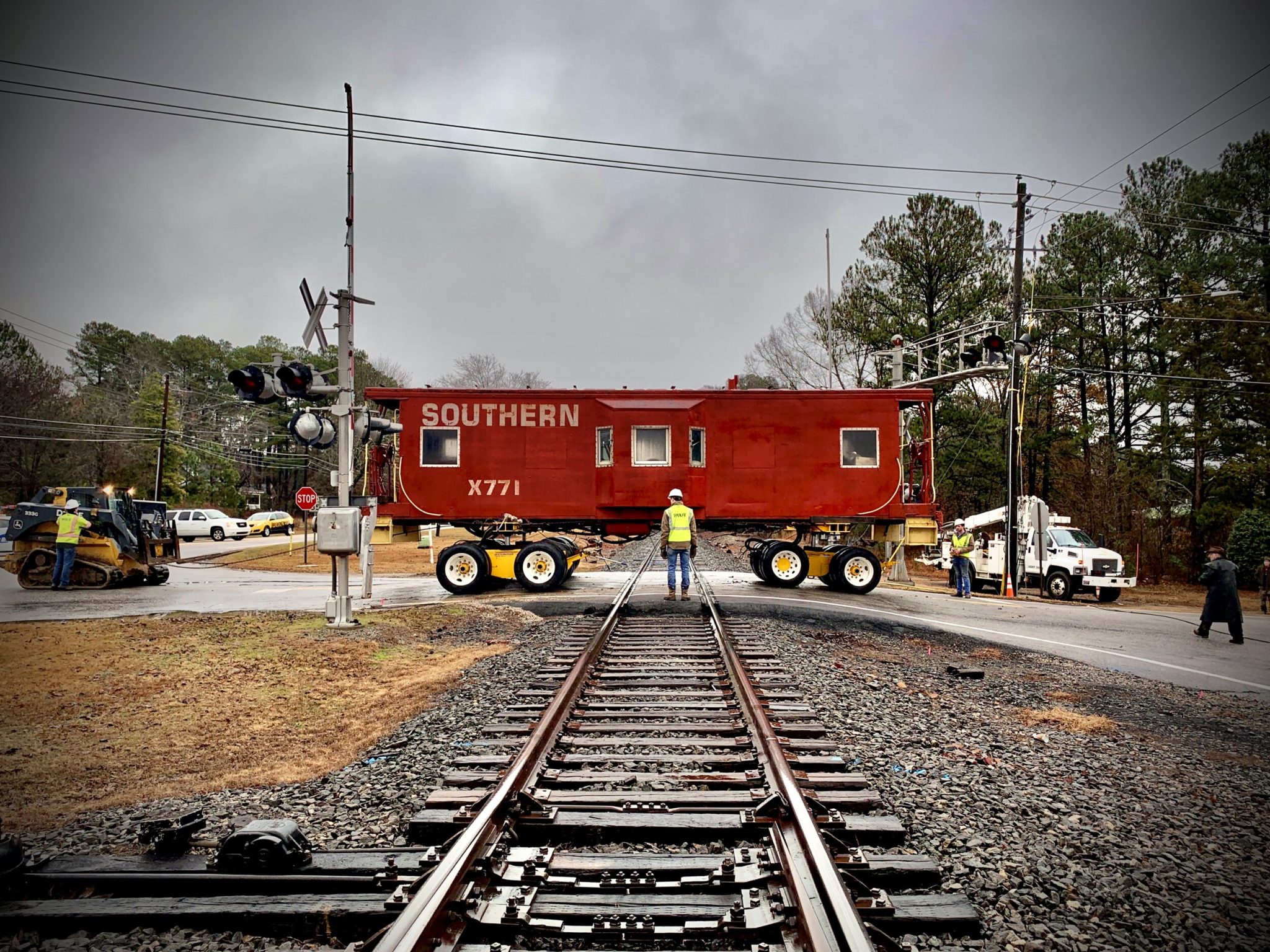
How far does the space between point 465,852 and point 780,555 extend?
14777 millimetres

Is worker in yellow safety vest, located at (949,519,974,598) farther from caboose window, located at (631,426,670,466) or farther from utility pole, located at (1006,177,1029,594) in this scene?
caboose window, located at (631,426,670,466)

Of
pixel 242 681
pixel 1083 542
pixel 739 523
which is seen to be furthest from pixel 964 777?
pixel 1083 542

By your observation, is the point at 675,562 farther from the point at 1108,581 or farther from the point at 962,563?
the point at 1108,581

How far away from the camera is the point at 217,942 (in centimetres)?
288

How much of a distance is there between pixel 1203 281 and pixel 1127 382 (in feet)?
18.0

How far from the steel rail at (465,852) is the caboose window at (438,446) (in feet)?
36.0

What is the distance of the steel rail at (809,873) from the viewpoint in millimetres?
2637

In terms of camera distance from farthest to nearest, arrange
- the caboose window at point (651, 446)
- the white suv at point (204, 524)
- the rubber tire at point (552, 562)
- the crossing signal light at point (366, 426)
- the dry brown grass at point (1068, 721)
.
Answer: the white suv at point (204, 524) → the rubber tire at point (552, 562) → the caboose window at point (651, 446) → the crossing signal light at point (366, 426) → the dry brown grass at point (1068, 721)

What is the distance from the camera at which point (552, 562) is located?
645 inches

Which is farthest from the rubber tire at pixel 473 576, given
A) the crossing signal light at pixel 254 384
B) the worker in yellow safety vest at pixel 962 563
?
the worker in yellow safety vest at pixel 962 563

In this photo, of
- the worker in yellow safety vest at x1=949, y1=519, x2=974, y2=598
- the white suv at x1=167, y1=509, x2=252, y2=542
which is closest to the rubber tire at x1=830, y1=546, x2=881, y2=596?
the worker in yellow safety vest at x1=949, y1=519, x2=974, y2=598

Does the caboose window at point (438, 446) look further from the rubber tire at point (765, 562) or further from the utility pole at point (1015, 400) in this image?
the utility pole at point (1015, 400)

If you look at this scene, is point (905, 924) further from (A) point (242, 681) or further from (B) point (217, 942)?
(A) point (242, 681)

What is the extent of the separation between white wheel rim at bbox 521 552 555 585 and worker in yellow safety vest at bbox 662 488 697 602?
4.05 m
